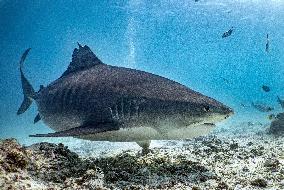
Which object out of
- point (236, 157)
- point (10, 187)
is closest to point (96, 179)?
point (10, 187)

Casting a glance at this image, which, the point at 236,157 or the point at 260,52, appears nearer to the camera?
the point at 236,157

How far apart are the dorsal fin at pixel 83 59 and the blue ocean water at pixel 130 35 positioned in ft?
197

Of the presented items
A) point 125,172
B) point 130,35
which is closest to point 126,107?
point 125,172

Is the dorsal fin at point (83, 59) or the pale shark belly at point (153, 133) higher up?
the dorsal fin at point (83, 59)

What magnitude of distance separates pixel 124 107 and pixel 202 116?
1.26m

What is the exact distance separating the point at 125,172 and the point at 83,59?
3.23m

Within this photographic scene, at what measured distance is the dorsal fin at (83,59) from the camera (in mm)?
7137

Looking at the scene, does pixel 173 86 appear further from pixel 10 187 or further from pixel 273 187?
pixel 10 187

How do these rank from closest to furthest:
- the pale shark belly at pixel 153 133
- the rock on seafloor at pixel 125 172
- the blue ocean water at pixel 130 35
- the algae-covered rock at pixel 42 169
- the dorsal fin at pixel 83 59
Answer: the algae-covered rock at pixel 42 169, the rock on seafloor at pixel 125 172, the pale shark belly at pixel 153 133, the dorsal fin at pixel 83 59, the blue ocean water at pixel 130 35

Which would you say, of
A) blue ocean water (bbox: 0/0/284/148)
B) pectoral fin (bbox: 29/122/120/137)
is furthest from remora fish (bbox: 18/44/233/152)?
blue ocean water (bbox: 0/0/284/148)

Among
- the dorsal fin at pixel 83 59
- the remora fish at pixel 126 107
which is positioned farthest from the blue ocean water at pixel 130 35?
the remora fish at pixel 126 107

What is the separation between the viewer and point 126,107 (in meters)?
5.45

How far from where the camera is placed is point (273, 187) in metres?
4.34

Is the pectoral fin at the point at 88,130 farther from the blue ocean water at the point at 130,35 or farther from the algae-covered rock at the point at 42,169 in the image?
the blue ocean water at the point at 130,35
